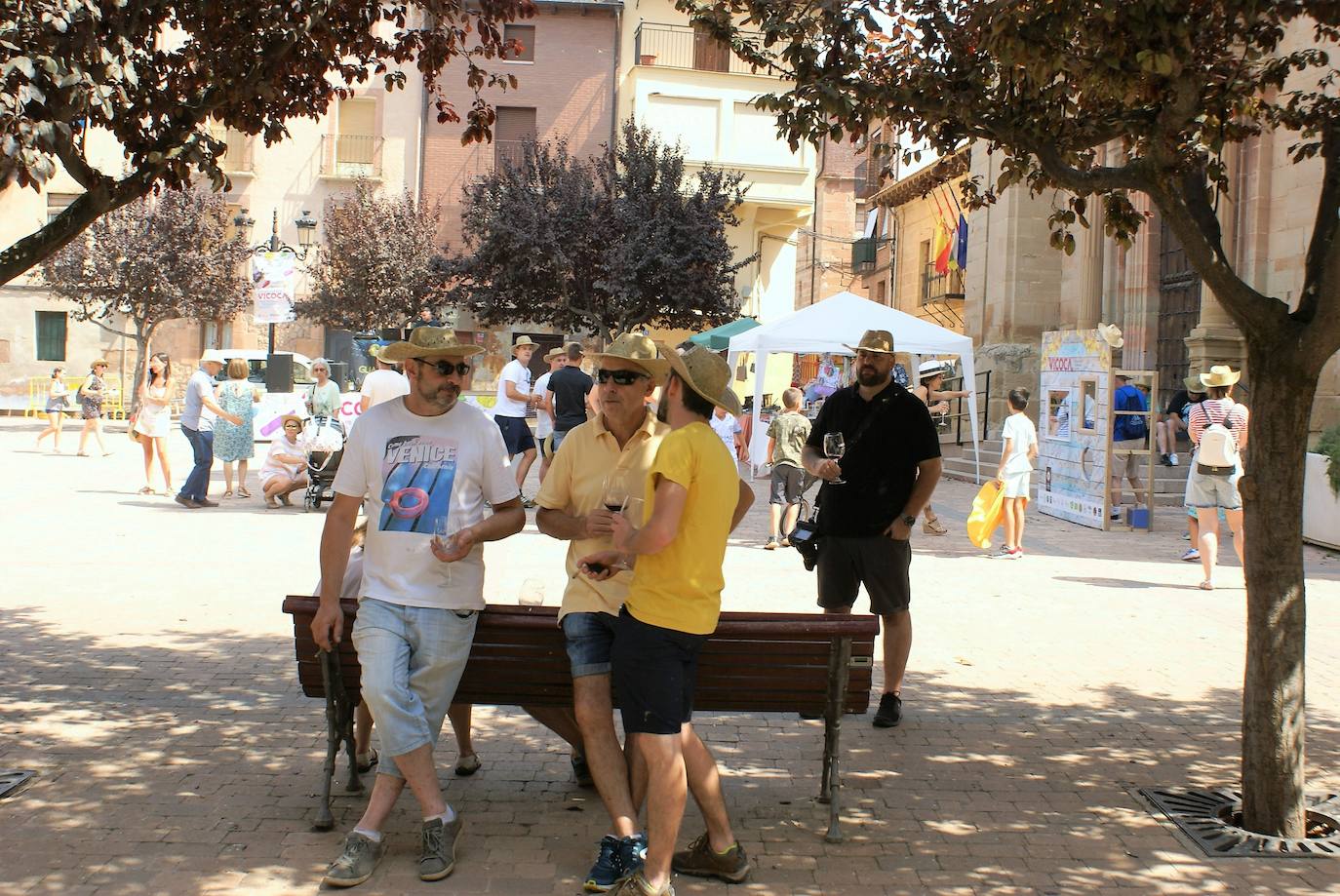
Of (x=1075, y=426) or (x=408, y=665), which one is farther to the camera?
(x=1075, y=426)

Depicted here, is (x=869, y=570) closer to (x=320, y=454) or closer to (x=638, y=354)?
(x=638, y=354)

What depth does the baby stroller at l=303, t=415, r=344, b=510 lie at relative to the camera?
14.5 metres

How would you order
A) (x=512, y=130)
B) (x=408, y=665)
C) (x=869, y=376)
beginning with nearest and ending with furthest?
1. (x=408, y=665)
2. (x=869, y=376)
3. (x=512, y=130)

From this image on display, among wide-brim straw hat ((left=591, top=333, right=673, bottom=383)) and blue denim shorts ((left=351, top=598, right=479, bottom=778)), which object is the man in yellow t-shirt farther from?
blue denim shorts ((left=351, top=598, right=479, bottom=778))

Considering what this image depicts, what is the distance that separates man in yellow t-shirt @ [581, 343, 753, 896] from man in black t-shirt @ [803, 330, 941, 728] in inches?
77.2

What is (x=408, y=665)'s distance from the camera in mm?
4414

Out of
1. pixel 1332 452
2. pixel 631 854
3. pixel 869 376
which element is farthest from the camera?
pixel 1332 452

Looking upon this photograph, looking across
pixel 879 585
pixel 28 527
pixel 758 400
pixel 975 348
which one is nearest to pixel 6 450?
pixel 28 527

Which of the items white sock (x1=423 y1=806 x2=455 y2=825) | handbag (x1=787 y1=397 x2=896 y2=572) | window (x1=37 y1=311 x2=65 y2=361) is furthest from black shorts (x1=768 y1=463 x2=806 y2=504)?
window (x1=37 y1=311 x2=65 y2=361)

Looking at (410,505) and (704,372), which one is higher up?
(704,372)

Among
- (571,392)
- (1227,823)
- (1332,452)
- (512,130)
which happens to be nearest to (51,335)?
(512,130)


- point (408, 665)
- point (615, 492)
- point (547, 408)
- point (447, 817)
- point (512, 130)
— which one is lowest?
point (447, 817)

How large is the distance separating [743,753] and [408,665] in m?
1.90

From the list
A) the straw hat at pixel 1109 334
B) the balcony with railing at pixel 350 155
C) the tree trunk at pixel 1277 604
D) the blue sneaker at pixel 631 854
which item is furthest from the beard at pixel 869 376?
the balcony with railing at pixel 350 155
